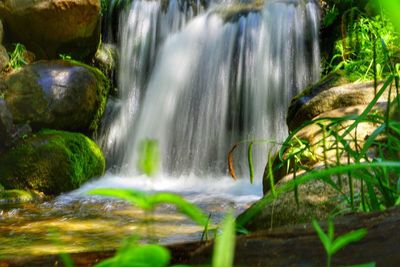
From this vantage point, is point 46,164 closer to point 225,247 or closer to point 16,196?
point 16,196

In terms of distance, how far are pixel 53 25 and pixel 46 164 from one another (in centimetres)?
265

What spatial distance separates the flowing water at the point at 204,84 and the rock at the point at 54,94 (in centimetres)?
89

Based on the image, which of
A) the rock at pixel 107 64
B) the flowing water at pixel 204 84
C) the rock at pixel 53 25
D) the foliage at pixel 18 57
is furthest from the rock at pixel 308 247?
the rock at pixel 107 64

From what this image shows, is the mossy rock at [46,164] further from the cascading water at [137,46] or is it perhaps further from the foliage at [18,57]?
the cascading water at [137,46]

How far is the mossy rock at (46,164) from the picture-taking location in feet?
20.0

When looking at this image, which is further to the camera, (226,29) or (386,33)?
(226,29)

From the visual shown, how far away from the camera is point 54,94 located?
695 cm

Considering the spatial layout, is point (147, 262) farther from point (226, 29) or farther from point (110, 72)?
point (110, 72)

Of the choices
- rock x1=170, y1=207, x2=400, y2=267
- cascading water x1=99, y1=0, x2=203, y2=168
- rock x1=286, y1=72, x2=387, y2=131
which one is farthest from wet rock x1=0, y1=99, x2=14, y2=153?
rock x1=170, y1=207, x2=400, y2=267

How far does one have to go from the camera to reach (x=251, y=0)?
8.66m

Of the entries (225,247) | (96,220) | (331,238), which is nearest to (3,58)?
(96,220)

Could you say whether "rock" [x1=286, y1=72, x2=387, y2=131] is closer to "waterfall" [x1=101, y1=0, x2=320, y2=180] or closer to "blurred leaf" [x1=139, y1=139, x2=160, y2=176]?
"waterfall" [x1=101, y1=0, x2=320, y2=180]

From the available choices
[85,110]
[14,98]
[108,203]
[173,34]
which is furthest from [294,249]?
[173,34]

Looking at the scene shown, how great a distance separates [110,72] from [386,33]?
4.34 metres
